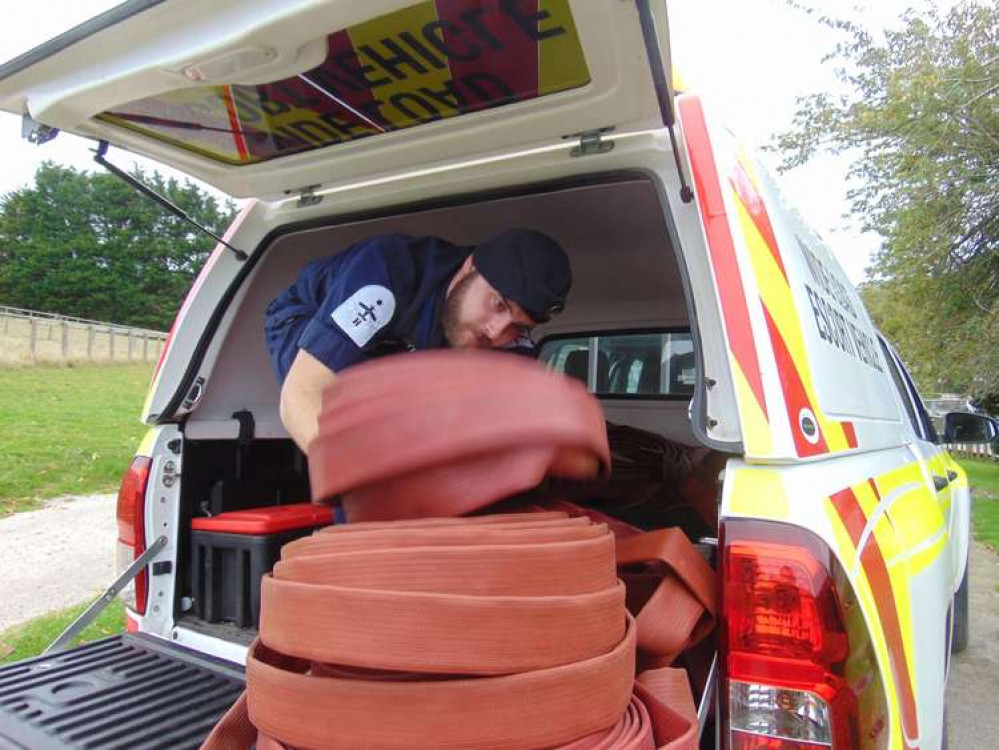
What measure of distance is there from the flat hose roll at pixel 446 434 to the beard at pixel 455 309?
0.96 meters

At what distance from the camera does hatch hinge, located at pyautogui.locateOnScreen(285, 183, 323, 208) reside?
7.96 ft

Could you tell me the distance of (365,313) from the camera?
81.4 inches

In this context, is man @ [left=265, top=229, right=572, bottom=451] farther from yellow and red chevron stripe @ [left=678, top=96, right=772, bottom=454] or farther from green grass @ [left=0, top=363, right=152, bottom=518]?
green grass @ [left=0, top=363, right=152, bottom=518]

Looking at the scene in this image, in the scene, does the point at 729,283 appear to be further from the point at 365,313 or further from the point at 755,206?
the point at 365,313

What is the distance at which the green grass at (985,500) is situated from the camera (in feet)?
29.9

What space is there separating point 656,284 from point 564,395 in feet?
8.99

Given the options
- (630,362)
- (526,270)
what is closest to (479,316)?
(526,270)

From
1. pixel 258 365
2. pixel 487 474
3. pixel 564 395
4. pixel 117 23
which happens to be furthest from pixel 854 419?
pixel 258 365

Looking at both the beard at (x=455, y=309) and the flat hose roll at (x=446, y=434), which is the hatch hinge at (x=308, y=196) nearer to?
the beard at (x=455, y=309)

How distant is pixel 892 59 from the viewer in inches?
476

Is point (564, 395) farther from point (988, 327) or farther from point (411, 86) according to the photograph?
point (988, 327)

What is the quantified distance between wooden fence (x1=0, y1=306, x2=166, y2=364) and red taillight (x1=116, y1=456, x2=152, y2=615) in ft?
81.1

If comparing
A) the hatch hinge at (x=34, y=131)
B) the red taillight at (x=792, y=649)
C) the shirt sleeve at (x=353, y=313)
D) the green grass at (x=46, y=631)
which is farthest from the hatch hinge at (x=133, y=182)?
the green grass at (x=46, y=631)

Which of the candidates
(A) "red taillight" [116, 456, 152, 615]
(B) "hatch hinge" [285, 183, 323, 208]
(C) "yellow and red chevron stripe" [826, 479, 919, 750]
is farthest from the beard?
(C) "yellow and red chevron stripe" [826, 479, 919, 750]
